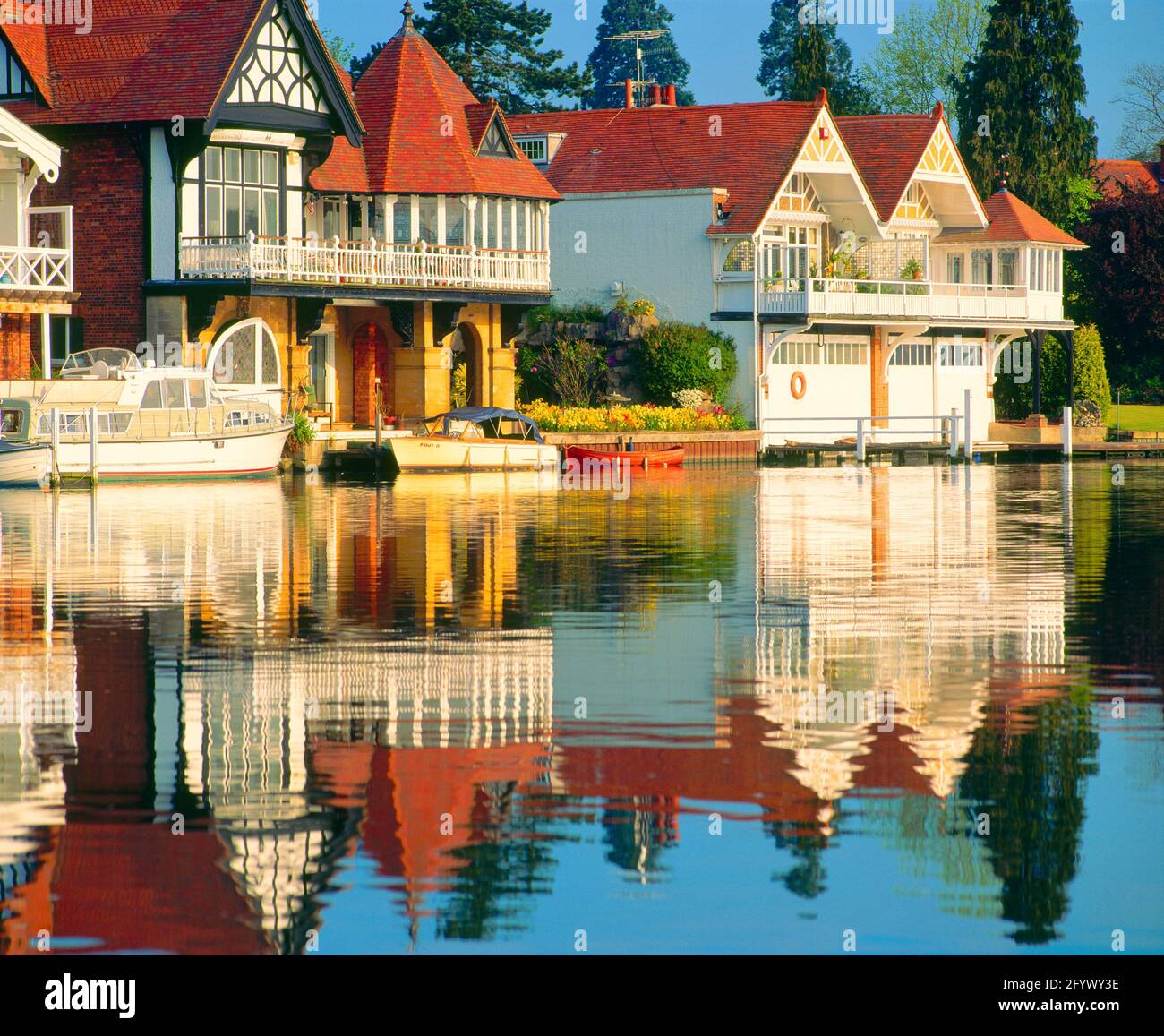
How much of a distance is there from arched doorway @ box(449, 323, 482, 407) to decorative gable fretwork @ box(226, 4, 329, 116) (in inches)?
316

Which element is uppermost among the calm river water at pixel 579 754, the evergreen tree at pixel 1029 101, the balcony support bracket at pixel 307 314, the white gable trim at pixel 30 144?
the evergreen tree at pixel 1029 101

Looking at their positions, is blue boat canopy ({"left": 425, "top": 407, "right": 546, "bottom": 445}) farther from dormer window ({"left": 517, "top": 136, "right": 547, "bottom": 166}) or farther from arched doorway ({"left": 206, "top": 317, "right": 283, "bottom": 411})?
dormer window ({"left": 517, "top": 136, "right": 547, "bottom": 166})

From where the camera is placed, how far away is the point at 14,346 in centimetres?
4459

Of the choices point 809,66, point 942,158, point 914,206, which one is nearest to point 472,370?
point 914,206

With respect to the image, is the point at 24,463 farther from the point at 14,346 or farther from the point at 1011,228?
the point at 1011,228

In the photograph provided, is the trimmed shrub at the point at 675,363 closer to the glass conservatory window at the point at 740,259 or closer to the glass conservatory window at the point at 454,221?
the glass conservatory window at the point at 740,259

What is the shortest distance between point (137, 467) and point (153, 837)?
1317 inches

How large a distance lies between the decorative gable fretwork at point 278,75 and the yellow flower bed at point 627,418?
414 inches

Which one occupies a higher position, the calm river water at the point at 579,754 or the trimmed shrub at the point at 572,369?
the trimmed shrub at the point at 572,369

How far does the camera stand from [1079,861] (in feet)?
31.5

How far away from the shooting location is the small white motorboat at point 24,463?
40312 mm

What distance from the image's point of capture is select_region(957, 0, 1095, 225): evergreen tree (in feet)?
267

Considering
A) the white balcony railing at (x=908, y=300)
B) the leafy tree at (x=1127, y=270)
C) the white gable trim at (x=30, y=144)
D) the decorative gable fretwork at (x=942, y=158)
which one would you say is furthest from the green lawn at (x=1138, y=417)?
the white gable trim at (x=30, y=144)

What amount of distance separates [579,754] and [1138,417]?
237 ft
